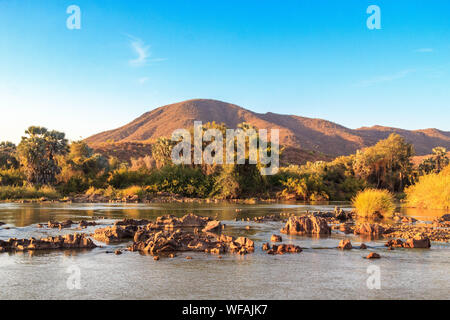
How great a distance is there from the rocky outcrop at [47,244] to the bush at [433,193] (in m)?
25.4

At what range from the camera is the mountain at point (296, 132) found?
144 m

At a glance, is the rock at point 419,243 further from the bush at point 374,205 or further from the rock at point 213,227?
the bush at point 374,205

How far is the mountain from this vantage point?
143875 millimetres

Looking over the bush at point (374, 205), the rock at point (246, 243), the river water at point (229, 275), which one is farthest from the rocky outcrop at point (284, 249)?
the bush at point (374, 205)

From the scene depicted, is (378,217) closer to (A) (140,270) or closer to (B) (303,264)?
(B) (303,264)

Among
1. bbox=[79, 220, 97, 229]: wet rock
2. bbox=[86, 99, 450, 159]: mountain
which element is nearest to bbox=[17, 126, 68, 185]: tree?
bbox=[79, 220, 97, 229]: wet rock

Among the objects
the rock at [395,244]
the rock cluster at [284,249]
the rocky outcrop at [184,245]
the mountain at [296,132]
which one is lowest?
the rock at [395,244]

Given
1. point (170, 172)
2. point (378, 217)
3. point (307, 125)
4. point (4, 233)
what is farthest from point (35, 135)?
point (307, 125)

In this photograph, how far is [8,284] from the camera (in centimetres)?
759

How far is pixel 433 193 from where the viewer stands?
1187 inches

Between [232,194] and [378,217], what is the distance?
2375 centimetres

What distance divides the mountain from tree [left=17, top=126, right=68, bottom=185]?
9213cm

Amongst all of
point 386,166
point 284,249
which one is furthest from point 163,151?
point 284,249

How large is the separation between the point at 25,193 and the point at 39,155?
5.41 m
